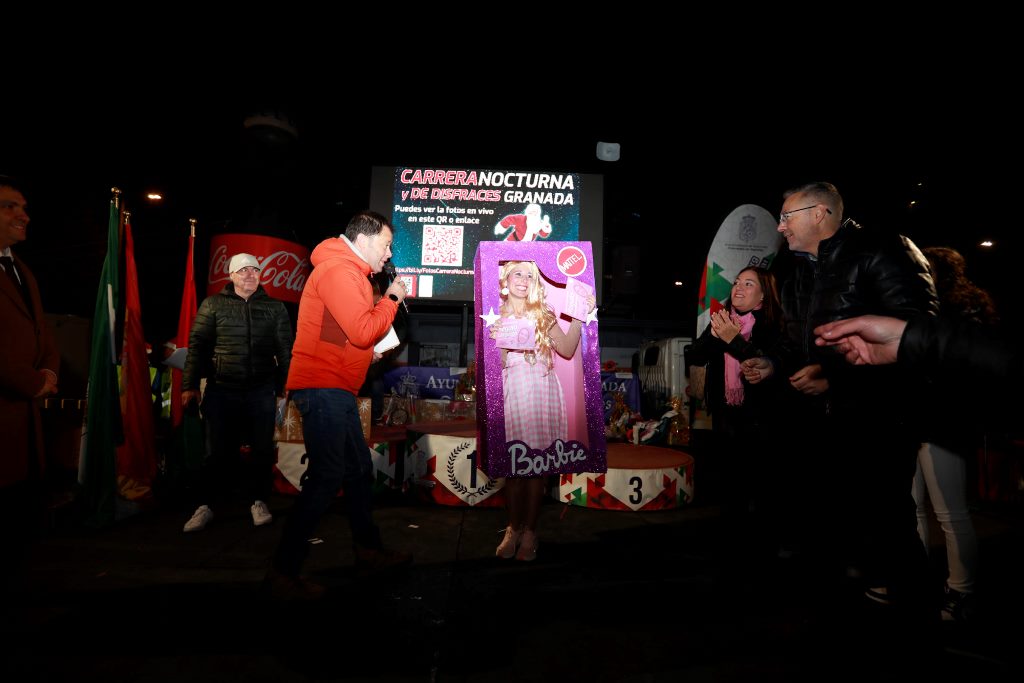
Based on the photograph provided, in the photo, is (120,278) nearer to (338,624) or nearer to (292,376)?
(292,376)

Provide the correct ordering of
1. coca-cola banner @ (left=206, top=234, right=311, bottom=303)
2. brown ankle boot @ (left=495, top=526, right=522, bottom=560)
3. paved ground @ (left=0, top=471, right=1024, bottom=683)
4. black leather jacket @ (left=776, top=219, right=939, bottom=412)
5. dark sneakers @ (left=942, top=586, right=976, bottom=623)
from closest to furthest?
paved ground @ (left=0, top=471, right=1024, bottom=683) → black leather jacket @ (left=776, top=219, right=939, bottom=412) → dark sneakers @ (left=942, top=586, right=976, bottom=623) → brown ankle boot @ (left=495, top=526, right=522, bottom=560) → coca-cola banner @ (left=206, top=234, right=311, bottom=303)

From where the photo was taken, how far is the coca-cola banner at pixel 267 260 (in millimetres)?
8484

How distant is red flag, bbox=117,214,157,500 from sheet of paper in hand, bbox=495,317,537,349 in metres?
3.36

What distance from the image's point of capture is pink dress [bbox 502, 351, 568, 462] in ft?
9.75

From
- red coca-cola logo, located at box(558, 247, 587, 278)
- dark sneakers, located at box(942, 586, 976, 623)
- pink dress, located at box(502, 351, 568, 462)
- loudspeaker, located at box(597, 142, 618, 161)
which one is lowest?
dark sneakers, located at box(942, 586, 976, 623)

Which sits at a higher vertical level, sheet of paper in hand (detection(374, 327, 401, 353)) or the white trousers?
sheet of paper in hand (detection(374, 327, 401, 353))

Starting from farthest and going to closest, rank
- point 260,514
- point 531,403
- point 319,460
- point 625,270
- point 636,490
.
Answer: point 625,270, point 636,490, point 260,514, point 531,403, point 319,460

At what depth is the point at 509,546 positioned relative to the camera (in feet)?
10.0

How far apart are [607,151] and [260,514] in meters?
6.42

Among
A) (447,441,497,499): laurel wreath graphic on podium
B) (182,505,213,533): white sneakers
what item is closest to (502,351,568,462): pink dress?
(447,441,497,499): laurel wreath graphic on podium

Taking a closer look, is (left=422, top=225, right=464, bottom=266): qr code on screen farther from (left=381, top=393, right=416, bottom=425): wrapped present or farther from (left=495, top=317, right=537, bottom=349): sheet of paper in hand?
(left=495, top=317, right=537, bottom=349): sheet of paper in hand

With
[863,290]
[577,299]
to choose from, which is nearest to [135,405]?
[577,299]

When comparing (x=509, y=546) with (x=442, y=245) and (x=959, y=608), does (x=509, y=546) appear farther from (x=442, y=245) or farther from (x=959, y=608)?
(x=442, y=245)

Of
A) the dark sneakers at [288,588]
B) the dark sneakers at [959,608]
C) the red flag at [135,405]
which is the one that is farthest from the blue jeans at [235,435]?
the dark sneakers at [959,608]
